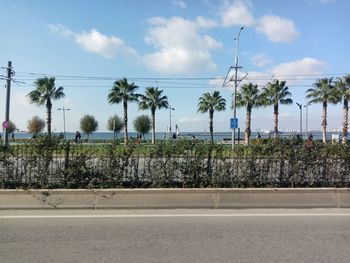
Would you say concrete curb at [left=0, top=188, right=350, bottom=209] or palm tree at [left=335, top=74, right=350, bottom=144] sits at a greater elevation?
palm tree at [left=335, top=74, right=350, bottom=144]

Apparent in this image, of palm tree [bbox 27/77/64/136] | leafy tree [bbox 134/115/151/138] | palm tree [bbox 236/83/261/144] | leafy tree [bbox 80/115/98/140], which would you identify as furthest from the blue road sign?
leafy tree [bbox 80/115/98/140]

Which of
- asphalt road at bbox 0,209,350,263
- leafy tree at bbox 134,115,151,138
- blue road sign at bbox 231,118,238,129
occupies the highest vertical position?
leafy tree at bbox 134,115,151,138

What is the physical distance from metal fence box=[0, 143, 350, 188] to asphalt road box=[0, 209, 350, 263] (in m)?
1.20

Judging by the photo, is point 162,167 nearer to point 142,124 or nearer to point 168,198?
point 168,198

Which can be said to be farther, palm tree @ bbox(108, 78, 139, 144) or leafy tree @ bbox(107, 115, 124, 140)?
leafy tree @ bbox(107, 115, 124, 140)

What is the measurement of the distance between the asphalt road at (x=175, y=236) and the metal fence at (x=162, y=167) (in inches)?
47.1

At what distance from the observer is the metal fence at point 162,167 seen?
1034 centimetres

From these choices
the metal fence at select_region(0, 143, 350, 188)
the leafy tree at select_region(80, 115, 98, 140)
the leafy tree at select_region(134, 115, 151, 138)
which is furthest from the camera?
the leafy tree at select_region(80, 115, 98, 140)

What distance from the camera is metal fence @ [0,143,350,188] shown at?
407 inches

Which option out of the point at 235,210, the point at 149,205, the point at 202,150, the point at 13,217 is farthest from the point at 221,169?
the point at 13,217

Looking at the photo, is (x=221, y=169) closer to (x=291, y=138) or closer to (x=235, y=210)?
(x=235, y=210)

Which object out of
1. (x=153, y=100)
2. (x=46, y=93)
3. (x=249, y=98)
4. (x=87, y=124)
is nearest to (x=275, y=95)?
(x=249, y=98)

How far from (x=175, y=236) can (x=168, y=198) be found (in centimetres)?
250

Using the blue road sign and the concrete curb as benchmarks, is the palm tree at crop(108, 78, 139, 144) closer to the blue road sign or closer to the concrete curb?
the blue road sign
